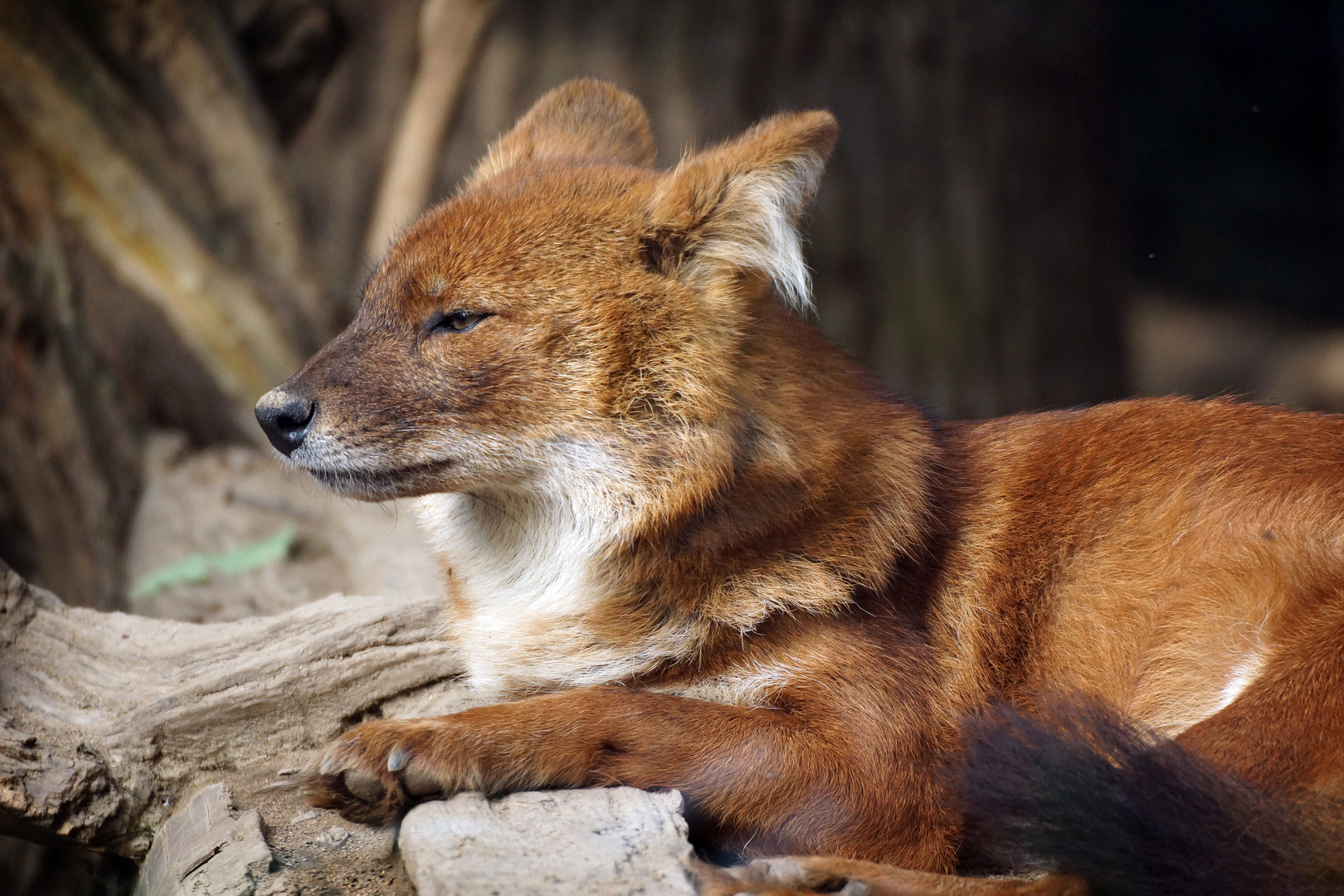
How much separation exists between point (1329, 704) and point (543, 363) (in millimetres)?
2117

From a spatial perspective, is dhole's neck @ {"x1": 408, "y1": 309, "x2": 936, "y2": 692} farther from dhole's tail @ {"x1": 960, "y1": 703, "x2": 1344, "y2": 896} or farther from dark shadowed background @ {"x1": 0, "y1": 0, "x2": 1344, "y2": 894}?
dark shadowed background @ {"x1": 0, "y1": 0, "x2": 1344, "y2": 894}

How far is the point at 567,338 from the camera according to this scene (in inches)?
133

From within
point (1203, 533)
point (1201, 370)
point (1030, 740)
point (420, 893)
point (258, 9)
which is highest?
point (258, 9)

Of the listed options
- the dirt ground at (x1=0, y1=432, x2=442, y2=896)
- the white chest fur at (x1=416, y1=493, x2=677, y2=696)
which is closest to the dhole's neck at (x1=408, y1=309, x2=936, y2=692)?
the white chest fur at (x1=416, y1=493, x2=677, y2=696)

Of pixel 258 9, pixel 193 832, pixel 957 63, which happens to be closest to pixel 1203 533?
pixel 193 832

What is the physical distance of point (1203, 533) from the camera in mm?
3250

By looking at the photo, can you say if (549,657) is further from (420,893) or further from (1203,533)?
(1203,533)

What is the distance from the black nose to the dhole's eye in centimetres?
41

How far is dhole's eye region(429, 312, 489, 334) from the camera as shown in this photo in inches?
137

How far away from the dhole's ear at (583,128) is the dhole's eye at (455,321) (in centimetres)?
110

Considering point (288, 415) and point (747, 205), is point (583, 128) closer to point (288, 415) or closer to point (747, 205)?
point (747, 205)

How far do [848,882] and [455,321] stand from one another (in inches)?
73.7

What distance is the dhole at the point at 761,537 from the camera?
2.95 metres

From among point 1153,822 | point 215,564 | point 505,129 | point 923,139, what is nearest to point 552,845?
point 1153,822
